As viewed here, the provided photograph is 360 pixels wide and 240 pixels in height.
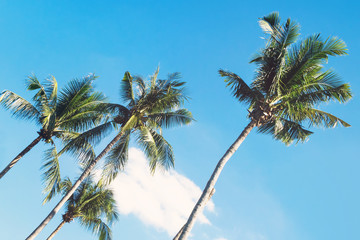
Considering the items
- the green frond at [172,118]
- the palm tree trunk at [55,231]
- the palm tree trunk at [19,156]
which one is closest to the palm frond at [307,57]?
the green frond at [172,118]

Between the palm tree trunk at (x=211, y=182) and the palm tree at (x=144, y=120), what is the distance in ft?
14.4

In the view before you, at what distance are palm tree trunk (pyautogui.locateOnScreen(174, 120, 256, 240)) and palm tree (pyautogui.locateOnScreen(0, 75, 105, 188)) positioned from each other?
7.34 m

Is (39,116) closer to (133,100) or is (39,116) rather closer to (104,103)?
(104,103)

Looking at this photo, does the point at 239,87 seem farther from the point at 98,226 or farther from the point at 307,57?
the point at 98,226

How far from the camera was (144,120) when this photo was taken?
15.9 m

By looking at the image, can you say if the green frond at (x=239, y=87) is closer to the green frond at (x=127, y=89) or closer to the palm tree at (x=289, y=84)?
the palm tree at (x=289, y=84)

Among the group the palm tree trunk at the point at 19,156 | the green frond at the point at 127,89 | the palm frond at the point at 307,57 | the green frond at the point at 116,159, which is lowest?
the palm tree trunk at the point at 19,156

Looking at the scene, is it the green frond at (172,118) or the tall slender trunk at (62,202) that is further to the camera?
the green frond at (172,118)

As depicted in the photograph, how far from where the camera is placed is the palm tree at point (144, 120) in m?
14.7

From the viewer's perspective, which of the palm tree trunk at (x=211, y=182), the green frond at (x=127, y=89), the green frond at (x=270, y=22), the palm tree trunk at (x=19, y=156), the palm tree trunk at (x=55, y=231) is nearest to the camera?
the palm tree trunk at (x=211, y=182)

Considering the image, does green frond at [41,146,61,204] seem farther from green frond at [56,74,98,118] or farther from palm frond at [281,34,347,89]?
palm frond at [281,34,347,89]

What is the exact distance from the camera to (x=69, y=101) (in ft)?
51.2

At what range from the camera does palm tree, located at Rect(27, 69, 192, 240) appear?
1473 cm

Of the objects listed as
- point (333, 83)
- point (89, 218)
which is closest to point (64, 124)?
point (89, 218)
